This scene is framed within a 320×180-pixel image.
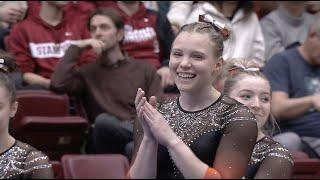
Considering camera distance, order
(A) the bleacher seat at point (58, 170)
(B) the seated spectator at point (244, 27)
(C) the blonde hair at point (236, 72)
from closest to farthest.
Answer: (C) the blonde hair at point (236, 72) < (A) the bleacher seat at point (58, 170) < (B) the seated spectator at point (244, 27)

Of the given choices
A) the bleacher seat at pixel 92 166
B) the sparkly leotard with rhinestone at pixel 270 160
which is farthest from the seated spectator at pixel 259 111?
the bleacher seat at pixel 92 166

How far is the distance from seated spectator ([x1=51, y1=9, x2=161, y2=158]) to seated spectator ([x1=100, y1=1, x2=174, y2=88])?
37cm

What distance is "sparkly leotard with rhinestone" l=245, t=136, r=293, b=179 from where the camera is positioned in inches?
99.0

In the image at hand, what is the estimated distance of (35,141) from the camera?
13.8 feet

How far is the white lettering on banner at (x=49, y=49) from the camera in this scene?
4.88 meters

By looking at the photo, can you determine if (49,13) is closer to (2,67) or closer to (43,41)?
(43,41)

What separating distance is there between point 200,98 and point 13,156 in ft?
2.43

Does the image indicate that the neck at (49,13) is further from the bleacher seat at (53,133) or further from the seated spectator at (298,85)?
the seated spectator at (298,85)

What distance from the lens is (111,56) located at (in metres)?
4.77

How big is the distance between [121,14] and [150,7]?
1.86ft

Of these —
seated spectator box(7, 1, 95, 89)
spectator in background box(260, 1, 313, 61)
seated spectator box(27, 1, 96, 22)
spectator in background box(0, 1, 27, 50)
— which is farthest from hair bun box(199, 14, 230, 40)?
spectator in background box(260, 1, 313, 61)

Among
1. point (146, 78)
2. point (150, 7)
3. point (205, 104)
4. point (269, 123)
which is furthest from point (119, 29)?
point (205, 104)

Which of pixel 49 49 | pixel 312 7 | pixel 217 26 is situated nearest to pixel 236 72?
pixel 217 26

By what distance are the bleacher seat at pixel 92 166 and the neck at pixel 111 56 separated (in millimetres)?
1426
